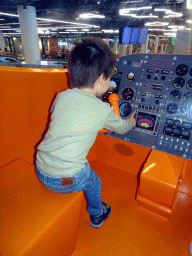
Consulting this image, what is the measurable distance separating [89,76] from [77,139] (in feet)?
1.21

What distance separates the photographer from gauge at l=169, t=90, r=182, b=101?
46.3 inches

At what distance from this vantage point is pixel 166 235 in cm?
130

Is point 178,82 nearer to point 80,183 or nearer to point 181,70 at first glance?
point 181,70

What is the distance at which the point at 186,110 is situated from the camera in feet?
3.77

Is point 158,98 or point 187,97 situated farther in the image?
point 158,98

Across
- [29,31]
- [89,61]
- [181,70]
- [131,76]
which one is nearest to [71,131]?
[89,61]

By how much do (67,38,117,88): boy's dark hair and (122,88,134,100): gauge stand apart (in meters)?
0.43

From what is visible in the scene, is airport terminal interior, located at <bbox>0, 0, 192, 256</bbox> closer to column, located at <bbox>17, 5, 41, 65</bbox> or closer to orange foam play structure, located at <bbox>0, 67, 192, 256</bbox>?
orange foam play structure, located at <bbox>0, 67, 192, 256</bbox>

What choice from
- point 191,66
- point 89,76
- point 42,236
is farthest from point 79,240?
point 191,66

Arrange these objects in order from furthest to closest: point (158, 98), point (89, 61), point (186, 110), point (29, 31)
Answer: point (29, 31), point (158, 98), point (186, 110), point (89, 61)

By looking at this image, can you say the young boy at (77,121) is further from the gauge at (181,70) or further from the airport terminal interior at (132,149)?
the gauge at (181,70)

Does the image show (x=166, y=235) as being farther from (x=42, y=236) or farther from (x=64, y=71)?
(x=64, y=71)

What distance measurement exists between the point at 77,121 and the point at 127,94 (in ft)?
2.23

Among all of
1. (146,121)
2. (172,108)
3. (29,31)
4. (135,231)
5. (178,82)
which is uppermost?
(29,31)
